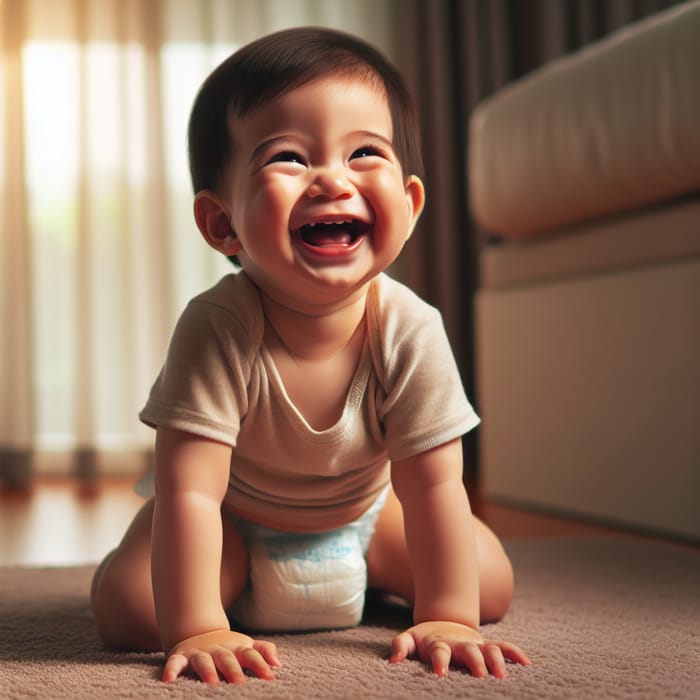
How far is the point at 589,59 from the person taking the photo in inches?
60.3

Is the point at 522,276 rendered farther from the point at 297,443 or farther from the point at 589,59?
the point at 297,443

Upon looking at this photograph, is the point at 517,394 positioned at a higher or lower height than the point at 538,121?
lower

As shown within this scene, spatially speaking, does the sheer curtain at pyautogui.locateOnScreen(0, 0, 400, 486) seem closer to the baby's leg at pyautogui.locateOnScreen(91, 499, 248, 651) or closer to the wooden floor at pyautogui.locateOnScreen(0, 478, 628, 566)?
the wooden floor at pyautogui.locateOnScreen(0, 478, 628, 566)

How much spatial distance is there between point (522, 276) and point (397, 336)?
0.94 meters

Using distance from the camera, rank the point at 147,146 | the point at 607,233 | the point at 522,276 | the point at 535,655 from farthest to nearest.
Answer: the point at 147,146
the point at 522,276
the point at 607,233
the point at 535,655

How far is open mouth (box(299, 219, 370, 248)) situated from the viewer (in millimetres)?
772

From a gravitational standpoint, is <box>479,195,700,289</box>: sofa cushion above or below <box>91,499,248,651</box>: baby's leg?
above

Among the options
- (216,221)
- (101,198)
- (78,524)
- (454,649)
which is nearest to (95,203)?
(101,198)

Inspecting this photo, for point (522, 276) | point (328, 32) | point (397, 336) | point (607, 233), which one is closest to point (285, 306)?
point (397, 336)

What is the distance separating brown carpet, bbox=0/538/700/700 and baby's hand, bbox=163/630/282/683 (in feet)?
0.04

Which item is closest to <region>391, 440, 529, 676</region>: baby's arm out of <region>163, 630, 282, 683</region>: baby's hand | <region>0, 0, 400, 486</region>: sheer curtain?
<region>163, 630, 282, 683</region>: baby's hand

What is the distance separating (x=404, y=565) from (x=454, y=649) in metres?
0.20

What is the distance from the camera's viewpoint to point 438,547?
2.62 ft

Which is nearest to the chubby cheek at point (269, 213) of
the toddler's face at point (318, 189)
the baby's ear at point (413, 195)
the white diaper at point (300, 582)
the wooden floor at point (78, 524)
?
the toddler's face at point (318, 189)
